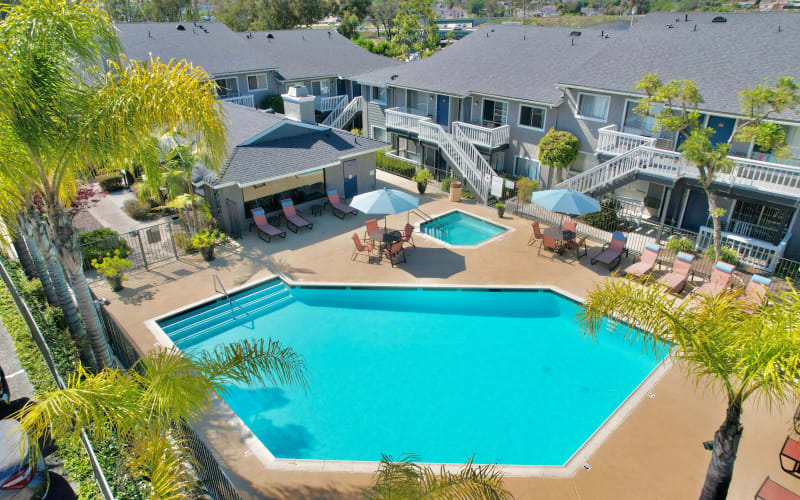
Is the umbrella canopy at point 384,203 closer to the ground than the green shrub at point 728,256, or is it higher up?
higher up

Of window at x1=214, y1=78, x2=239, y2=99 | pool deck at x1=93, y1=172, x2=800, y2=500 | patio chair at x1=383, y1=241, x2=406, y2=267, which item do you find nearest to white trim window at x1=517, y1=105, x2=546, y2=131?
pool deck at x1=93, y1=172, x2=800, y2=500

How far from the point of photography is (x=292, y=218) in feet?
68.4

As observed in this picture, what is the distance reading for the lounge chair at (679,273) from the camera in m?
16.0

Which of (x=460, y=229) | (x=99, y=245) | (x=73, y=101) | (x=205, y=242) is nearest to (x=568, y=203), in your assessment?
(x=460, y=229)

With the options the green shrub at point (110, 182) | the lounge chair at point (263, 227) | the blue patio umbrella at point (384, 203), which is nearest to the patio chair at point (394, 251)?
the blue patio umbrella at point (384, 203)

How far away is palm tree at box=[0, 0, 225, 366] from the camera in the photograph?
25.0 feet

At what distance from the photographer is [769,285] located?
14.9m

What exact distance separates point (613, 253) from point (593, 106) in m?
8.56

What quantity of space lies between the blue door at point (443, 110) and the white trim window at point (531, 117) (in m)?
4.63

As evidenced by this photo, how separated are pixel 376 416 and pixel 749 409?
9029 mm

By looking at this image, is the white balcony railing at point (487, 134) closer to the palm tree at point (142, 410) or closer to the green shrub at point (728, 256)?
the green shrub at point (728, 256)

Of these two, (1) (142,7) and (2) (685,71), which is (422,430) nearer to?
(2) (685,71)

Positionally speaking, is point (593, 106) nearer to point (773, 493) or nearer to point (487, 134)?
point (487, 134)

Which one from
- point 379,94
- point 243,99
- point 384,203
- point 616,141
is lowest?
point 384,203
